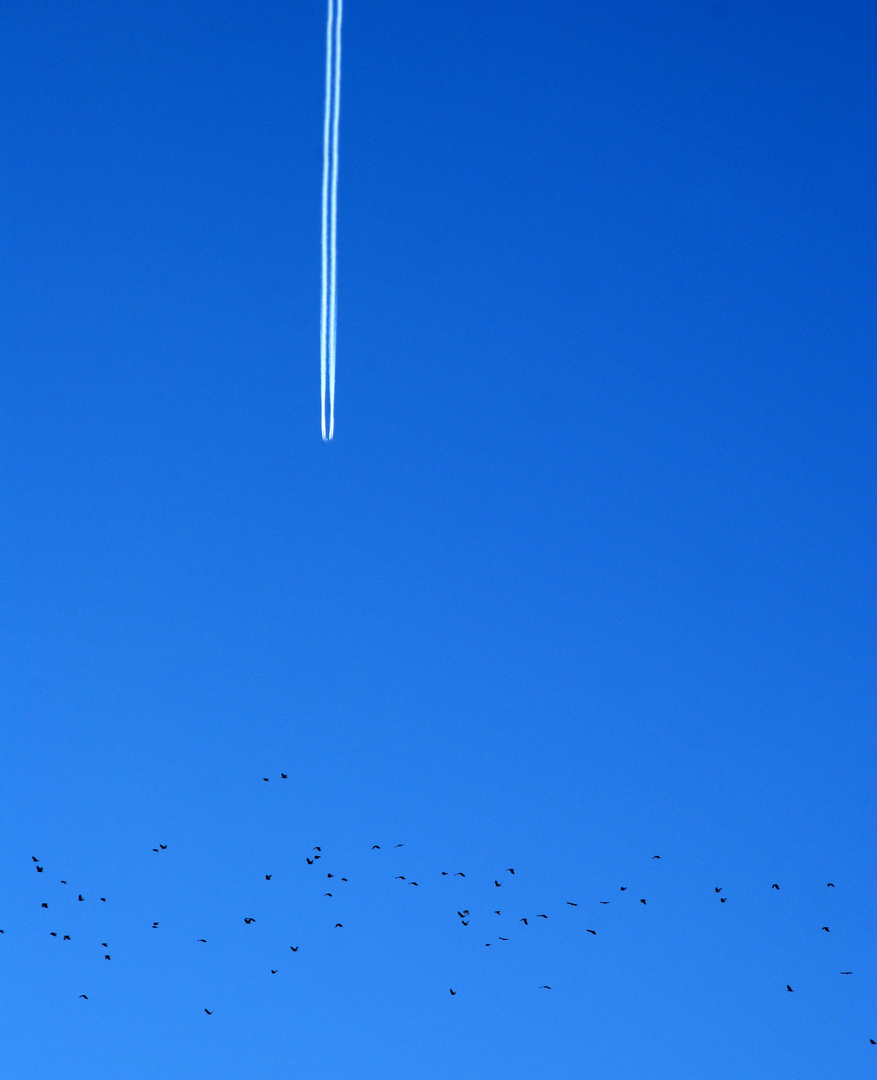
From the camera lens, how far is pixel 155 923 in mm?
11148

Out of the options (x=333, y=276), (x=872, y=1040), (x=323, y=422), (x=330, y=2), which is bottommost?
(x=872, y=1040)

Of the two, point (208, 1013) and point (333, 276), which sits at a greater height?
point (333, 276)

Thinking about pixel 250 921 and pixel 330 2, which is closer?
pixel 250 921

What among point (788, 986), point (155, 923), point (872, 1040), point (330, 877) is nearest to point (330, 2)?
point (330, 877)

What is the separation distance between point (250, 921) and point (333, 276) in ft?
26.7

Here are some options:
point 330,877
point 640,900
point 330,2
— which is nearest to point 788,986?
point 640,900

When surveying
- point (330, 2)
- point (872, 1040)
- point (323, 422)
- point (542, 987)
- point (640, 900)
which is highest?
point (330, 2)

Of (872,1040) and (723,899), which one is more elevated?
(723,899)

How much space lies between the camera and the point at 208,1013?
36.3ft

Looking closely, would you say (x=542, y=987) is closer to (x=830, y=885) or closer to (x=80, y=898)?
(x=830, y=885)

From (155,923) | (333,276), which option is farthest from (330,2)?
(155,923)

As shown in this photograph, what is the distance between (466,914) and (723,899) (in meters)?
3.12

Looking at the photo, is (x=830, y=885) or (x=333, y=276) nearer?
(x=830, y=885)

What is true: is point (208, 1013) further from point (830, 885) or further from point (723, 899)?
point (830, 885)
